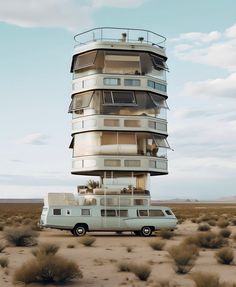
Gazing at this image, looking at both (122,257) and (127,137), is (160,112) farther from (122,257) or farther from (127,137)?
(122,257)

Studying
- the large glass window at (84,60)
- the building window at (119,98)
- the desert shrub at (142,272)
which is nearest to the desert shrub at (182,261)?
the desert shrub at (142,272)

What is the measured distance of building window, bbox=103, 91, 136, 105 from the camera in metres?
37.2

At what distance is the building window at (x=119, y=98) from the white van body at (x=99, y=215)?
6413 mm

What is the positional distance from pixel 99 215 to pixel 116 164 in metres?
4.35

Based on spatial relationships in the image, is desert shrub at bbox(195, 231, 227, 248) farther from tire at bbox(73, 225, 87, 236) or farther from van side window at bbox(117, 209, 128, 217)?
tire at bbox(73, 225, 87, 236)

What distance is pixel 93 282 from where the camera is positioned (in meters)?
15.7

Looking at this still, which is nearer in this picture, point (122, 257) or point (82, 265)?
point (82, 265)

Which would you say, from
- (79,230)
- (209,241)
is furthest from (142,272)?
(79,230)

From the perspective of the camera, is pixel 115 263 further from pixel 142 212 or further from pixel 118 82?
pixel 118 82

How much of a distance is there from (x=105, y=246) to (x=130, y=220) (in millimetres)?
6954

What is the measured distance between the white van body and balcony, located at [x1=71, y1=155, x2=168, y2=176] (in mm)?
2188

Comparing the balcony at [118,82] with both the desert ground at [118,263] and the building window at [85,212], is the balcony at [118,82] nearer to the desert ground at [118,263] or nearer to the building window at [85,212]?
the building window at [85,212]

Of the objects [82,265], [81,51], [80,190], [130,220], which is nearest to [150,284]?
[82,265]

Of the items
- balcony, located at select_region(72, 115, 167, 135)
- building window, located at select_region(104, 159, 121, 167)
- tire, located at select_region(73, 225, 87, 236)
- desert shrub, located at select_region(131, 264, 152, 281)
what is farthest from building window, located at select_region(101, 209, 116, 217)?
desert shrub, located at select_region(131, 264, 152, 281)
